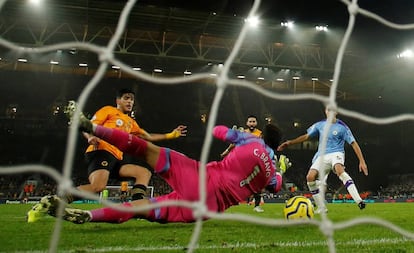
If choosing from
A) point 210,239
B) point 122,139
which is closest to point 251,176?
point 210,239

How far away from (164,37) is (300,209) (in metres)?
12.1

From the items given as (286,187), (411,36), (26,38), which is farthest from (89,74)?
(411,36)

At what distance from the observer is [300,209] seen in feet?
13.3

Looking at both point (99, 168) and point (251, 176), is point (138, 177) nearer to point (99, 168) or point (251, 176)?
point (99, 168)

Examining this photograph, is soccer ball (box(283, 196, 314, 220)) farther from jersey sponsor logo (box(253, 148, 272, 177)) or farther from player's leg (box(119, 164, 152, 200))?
player's leg (box(119, 164, 152, 200))

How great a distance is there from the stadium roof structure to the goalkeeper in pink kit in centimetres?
940

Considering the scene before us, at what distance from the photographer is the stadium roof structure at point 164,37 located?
1288 cm

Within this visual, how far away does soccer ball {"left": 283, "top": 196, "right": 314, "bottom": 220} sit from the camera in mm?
4043

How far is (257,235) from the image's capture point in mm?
3410

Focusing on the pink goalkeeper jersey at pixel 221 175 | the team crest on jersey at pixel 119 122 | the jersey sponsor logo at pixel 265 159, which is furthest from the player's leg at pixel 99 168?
the jersey sponsor logo at pixel 265 159

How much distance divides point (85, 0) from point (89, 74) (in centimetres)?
738

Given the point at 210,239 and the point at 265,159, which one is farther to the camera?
the point at 210,239

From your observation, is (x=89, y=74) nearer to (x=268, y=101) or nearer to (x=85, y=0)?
(x=85, y=0)

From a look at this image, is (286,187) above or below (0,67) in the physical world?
below
